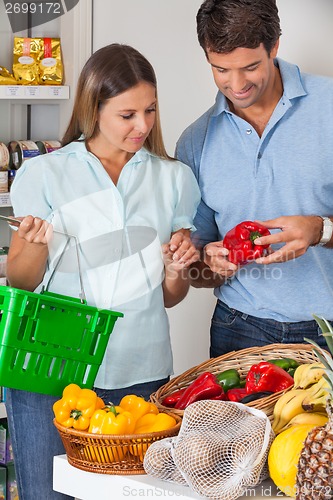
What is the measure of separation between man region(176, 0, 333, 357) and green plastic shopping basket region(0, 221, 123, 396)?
17.5 inches

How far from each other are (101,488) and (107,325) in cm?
40

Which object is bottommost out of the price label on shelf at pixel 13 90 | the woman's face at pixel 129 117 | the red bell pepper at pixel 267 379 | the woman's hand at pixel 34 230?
the red bell pepper at pixel 267 379

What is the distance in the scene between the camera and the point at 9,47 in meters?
3.25

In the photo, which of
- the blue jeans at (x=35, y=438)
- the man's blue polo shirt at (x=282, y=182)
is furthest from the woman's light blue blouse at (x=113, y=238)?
the man's blue polo shirt at (x=282, y=182)

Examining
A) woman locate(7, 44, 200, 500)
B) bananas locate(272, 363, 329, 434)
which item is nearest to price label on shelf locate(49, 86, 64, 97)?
woman locate(7, 44, 200, 500)

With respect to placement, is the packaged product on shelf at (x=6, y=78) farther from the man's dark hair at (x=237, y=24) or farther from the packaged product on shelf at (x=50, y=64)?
the man's dark hair at (x=237, y=24)

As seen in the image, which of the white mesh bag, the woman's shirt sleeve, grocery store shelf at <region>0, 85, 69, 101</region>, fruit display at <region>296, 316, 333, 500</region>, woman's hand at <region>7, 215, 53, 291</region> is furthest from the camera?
grocery store shelf at <region>0, 85, 69, 101</region>

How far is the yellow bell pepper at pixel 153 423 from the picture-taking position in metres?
1.64

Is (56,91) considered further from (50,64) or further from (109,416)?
(109,416)

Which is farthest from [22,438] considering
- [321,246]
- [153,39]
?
[153,39]

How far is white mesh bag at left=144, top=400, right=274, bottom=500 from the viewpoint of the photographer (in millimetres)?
1493

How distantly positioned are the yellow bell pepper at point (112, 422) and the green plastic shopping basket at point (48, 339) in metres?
0.28

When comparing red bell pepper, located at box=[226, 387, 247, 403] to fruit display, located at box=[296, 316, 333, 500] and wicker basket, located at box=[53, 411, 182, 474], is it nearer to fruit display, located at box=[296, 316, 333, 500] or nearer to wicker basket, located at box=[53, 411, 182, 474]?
wicker basket, located at box=[53, 411, 182, 474]

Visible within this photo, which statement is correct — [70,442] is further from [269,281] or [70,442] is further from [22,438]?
[269,281]
